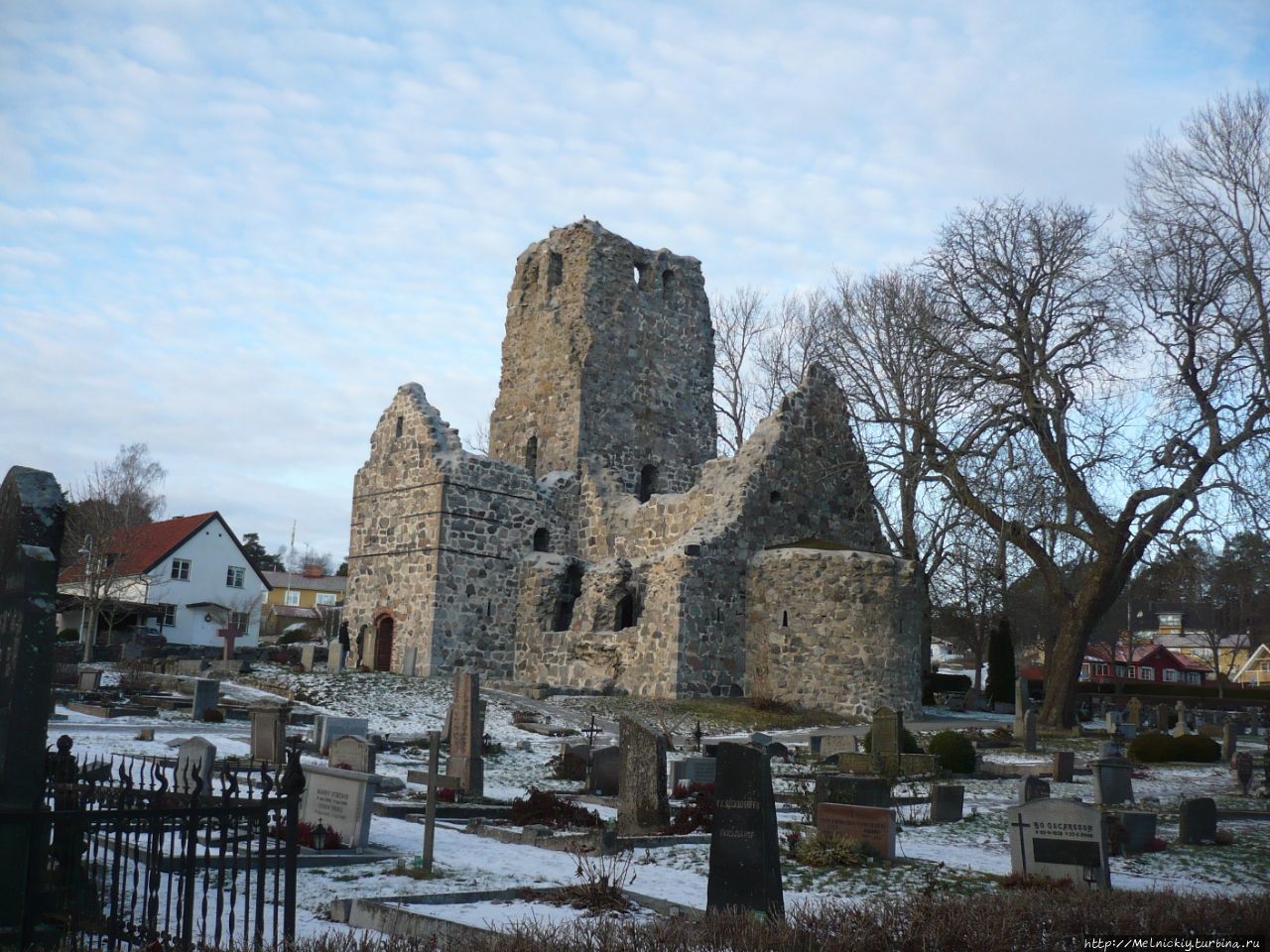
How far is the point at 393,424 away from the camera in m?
34.5

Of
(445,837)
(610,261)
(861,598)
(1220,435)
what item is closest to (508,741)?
(445,837)

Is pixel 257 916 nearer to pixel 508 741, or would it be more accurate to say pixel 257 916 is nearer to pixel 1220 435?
pixel 508 741

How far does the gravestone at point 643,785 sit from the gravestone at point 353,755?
3385 mm

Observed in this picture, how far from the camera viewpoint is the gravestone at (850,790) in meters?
14.3

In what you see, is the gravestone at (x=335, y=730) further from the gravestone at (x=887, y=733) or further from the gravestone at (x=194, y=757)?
the gravestone at (x=887, y=733)

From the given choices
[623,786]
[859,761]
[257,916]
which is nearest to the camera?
[257,916]

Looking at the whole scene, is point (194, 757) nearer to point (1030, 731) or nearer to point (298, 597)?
point (1030, 731)

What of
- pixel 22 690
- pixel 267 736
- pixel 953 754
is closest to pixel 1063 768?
pixel 953 754

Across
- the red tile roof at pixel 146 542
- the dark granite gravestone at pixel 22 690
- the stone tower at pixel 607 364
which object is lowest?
the dark granite gravestone at pixel 22 690

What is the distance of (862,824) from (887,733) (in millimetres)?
7880

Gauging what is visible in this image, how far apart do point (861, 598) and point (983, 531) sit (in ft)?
11.7

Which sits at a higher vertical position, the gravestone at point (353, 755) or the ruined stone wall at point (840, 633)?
the ruined stone wall at point (840, 633)

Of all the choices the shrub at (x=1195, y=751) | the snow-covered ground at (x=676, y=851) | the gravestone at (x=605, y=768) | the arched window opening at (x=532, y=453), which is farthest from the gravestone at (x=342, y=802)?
the arched window opening at (x=532, y=453)

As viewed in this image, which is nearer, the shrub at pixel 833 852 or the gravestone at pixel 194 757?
the shrub at pixel 833 852
